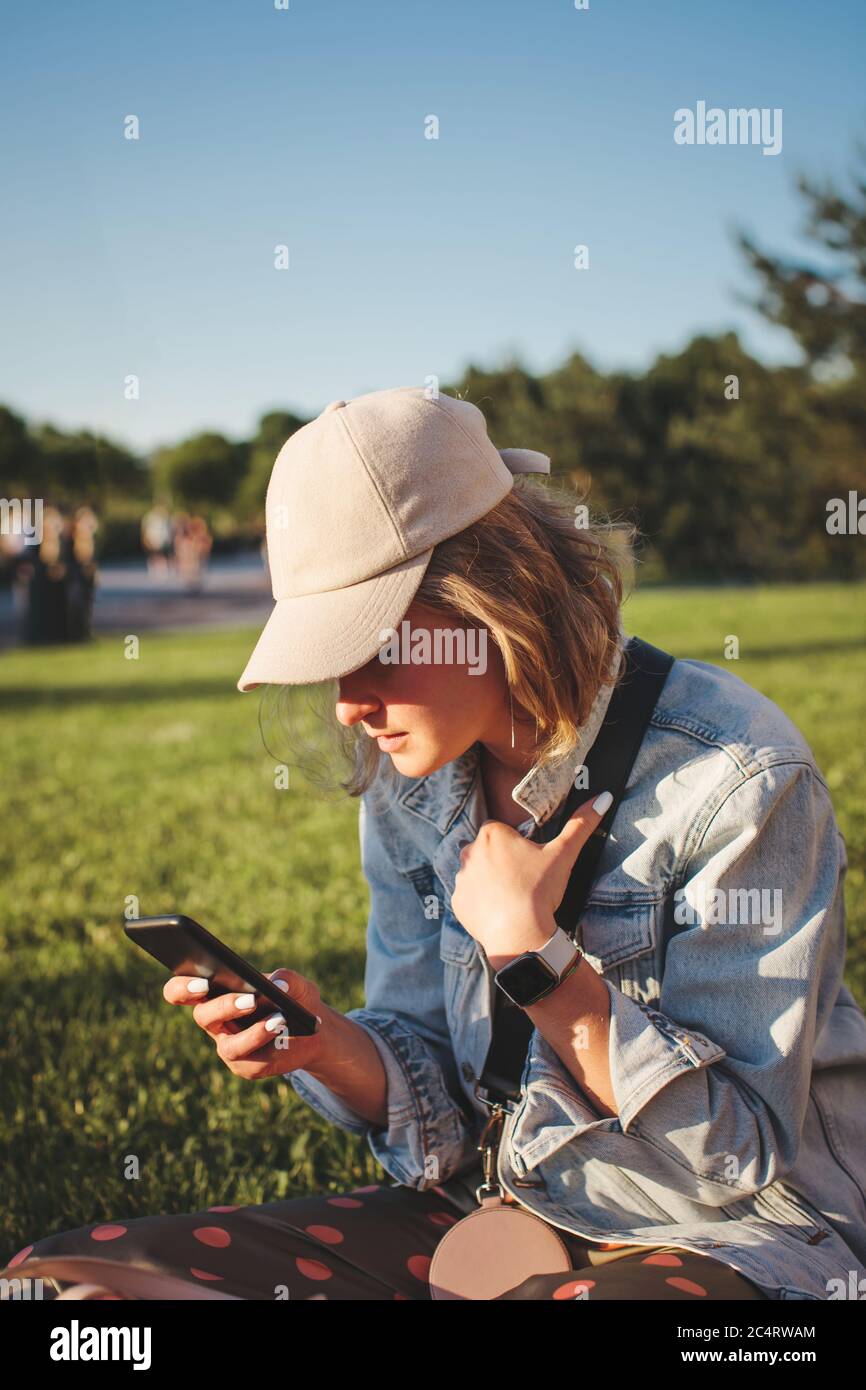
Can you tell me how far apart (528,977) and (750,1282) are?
1.70ft

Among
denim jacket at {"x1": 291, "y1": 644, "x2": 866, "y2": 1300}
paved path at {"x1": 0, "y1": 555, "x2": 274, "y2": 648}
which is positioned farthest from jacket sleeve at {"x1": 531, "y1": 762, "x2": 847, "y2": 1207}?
paved path at {"x1": 0, "y1": 555, "x2": 274, "y2": 648}

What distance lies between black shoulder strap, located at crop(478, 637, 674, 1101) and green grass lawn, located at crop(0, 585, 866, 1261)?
478 mm

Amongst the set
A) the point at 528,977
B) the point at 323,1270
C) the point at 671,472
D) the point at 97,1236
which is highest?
the point at 671,472

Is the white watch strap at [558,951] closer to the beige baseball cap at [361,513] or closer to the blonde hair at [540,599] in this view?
the blonde hair at [540,599]

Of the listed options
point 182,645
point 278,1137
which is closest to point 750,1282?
point 278,1137

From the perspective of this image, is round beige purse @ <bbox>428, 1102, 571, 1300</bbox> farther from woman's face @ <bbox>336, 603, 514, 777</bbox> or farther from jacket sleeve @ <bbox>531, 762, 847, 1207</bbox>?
woman's face @ <bbox>336, 603, 514, 777</bbox>

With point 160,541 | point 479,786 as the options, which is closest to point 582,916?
point 479,786

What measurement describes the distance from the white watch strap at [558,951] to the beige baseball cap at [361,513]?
0.50 meters

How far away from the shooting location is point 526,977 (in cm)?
176

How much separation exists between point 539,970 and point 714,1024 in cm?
31

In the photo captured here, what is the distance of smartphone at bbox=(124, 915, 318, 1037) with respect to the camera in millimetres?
1852
